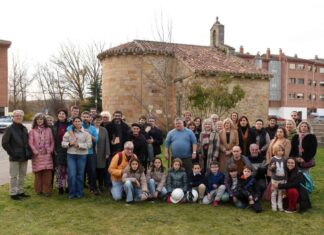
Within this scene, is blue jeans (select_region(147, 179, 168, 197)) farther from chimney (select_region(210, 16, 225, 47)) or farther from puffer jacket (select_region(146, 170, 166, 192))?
chimney (select_region(210, 16, 225, 47))

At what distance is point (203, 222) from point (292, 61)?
5662cm

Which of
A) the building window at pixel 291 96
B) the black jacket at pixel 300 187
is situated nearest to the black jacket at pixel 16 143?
the black jacket at pixel 300 187

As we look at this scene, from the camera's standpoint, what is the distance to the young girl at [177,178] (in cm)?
698

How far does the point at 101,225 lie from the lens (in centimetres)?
549

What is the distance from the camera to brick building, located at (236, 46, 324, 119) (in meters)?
55.4

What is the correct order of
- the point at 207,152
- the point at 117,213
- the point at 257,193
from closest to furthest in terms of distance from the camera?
1. the point at 117,213
2. the point at 257,193
3. the point at 207,152

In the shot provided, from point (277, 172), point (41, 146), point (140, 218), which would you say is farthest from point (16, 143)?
point (277, 172)

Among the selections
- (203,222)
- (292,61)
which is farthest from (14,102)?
(203,222)

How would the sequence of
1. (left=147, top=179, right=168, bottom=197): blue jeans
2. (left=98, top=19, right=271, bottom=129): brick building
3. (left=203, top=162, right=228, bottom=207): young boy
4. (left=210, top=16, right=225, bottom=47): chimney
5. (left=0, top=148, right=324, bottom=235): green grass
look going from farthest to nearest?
(left=210, top=16, right=225, bottom=47): chimney
(left=98, top=19, right=271, bottom=129): brick building
(left=147, top=179, right=168, bottom=197): blue jeans
(left=203, top=162, right=228, bottom=207): young boy
(left=0, top=148, right=324, bottom=235): green grass

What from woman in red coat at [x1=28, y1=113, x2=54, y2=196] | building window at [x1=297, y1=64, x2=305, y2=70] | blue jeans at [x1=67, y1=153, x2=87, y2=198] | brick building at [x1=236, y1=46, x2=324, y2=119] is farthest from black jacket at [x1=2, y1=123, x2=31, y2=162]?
building window at [x1=297, y1=64, x2=305, y2=70]

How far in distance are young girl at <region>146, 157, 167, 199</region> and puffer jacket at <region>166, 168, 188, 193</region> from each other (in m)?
0.12

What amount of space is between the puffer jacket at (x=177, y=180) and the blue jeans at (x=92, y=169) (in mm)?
1646

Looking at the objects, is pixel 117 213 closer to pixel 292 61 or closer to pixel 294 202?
pixel 294 202

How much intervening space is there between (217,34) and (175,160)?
22.2 metres
